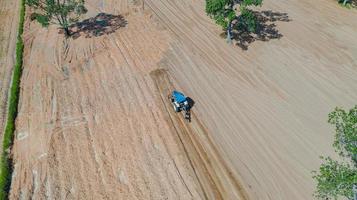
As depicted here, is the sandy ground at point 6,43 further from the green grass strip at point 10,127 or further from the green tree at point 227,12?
the green tree at point 227,12

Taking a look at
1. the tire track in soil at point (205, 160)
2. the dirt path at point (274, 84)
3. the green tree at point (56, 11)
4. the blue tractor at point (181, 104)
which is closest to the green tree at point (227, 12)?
the dirt path at point (274, 84)

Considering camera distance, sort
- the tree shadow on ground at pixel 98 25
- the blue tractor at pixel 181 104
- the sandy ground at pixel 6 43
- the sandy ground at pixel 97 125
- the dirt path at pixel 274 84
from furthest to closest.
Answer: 1. the tree shadow on ground at pixel 98 25
2. the sandy ground at pixel 6 43
3. the blue tractor at pixel 181 104
4. the dirt path at pixel 274 84
5. the sandy ground at pixel 97 125

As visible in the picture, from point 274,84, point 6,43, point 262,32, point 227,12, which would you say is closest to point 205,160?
point 274,84

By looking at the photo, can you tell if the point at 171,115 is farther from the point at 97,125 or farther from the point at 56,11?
the point at 56,11

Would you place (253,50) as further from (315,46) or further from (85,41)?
(85,41)

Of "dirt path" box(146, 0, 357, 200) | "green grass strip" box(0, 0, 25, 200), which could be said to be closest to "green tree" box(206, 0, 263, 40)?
"dirt path" box(146, 0, 357, 200)

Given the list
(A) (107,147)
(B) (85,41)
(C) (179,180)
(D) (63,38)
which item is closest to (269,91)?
(C) (179,180)
